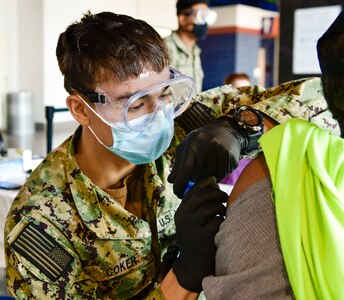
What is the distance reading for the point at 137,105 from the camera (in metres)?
1.12

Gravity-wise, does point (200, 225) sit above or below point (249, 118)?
below

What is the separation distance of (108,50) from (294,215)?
0.68m

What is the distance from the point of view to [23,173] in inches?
89.2

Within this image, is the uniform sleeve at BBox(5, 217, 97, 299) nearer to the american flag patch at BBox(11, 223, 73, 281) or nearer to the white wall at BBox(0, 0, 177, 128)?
the american flag patch at BBox(11, 223, 73, 281)

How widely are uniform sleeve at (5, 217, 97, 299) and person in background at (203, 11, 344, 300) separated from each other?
1.52 feet

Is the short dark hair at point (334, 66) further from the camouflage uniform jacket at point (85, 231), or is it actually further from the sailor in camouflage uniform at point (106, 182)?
the camouflage uniform jacket at point (85, 231)

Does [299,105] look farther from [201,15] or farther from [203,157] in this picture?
[201,15]

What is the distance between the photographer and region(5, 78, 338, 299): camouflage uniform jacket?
1020 millimetres

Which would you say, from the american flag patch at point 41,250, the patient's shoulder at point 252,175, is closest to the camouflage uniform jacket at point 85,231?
the american flag patch at point 41,250

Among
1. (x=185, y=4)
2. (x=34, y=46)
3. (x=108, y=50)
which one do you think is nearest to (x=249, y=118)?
(x=108, y=50)

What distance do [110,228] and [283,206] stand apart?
58 cm

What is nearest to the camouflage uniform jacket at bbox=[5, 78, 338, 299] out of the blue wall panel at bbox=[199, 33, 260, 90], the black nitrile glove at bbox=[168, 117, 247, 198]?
the black nitrile glove at bbox=[168, 117, 247, 198]

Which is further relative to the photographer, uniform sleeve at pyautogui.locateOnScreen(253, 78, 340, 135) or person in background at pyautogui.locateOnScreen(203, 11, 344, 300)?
uniform sleeve at pyautogui.locateOnScreen(253, 78, 340, 135)

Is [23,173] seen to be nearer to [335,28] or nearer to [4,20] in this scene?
[335,28]
